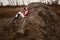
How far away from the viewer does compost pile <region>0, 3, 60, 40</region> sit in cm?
144

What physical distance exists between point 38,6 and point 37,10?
0.57 ft

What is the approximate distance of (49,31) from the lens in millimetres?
1577

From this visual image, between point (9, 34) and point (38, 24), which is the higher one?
point (38, 24)

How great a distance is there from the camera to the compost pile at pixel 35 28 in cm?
144

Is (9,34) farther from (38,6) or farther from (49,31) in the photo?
(38,6)

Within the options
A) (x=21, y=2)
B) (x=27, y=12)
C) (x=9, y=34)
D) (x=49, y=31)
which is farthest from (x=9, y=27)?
(x=21, y=2)

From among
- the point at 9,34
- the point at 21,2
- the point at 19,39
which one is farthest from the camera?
the point at 21,2

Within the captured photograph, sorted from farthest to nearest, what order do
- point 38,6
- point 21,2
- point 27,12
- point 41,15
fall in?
point 21,2 → point 38,6 → point 27,12 → point 41,15

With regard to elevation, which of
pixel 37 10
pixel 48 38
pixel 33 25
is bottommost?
pixel 48 38

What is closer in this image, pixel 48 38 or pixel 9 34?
pixel 48 38

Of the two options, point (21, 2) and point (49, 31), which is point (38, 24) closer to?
point (49, 31)

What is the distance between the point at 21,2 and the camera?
306cm

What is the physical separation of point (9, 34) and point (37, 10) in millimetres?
481

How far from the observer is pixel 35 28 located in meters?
1.51
